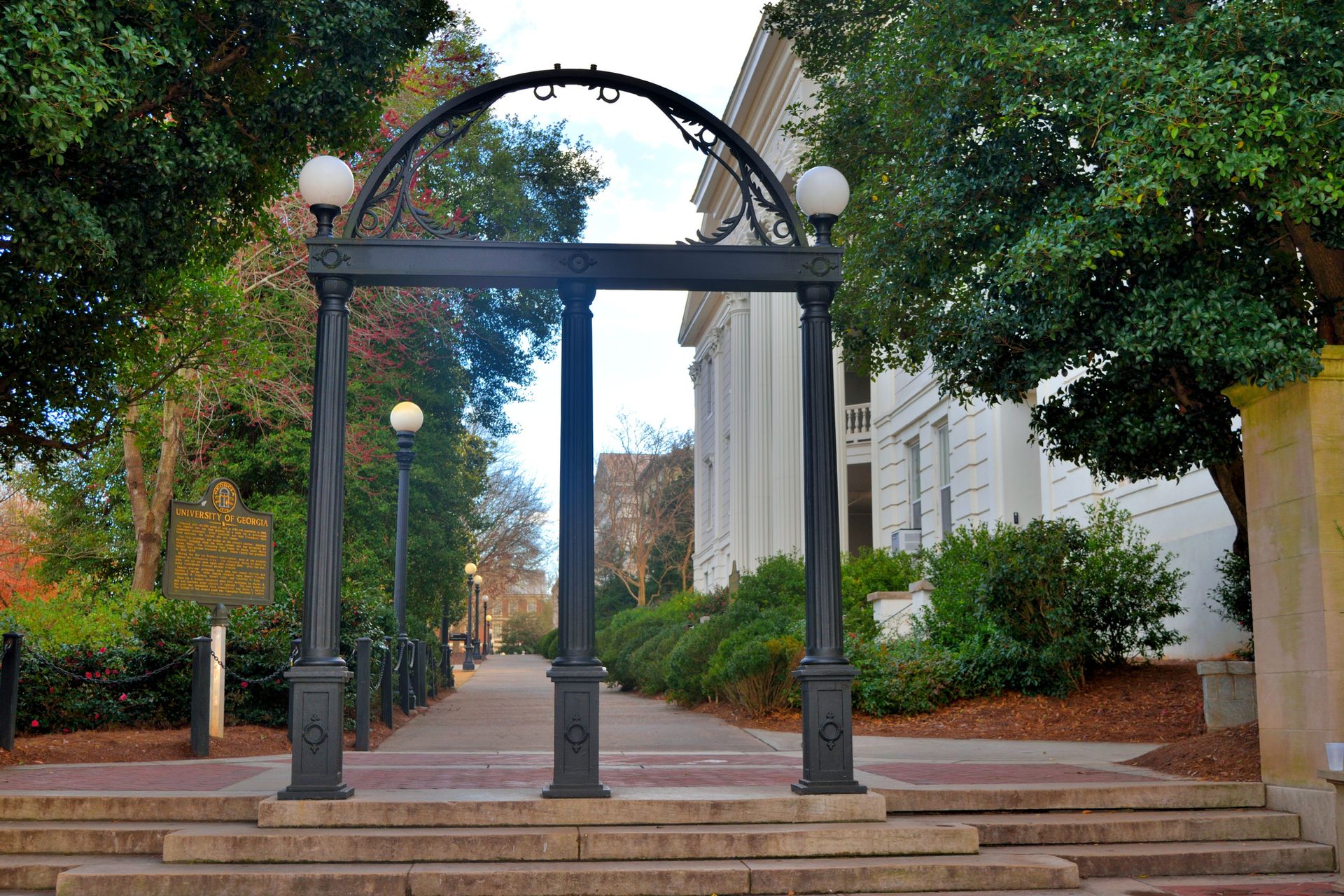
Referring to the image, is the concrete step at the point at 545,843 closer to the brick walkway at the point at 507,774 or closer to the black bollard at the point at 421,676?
the brick walkway at the point at 507,774

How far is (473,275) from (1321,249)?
6238mm

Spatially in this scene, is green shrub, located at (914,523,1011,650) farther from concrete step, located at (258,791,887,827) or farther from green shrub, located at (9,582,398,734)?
concrete step, located at (258,791,887,827)

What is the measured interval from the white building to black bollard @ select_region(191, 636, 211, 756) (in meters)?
9.74

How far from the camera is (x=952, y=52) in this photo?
9.89m

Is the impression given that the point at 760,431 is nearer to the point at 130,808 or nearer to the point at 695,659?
the point at 695,659

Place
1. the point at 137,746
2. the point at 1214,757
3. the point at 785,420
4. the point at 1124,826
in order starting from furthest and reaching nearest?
the point at 785,420 < the point at 137,746 < the point at 1214,757 < the point at 1124,826

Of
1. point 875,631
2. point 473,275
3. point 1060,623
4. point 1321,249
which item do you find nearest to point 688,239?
point 473,275

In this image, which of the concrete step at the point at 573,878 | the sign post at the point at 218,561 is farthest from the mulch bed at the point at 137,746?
the concrete step at the point at 573,878

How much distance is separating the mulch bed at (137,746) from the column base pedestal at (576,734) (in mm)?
5117

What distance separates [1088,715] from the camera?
13.1m

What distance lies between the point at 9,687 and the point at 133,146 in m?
5.44

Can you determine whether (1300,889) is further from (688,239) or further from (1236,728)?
(688,239)

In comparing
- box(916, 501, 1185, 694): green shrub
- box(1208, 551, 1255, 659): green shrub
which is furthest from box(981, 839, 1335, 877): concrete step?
box(916, 501, 1185, 694): green shrub

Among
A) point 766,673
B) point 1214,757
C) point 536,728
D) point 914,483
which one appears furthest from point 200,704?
point 914,483
